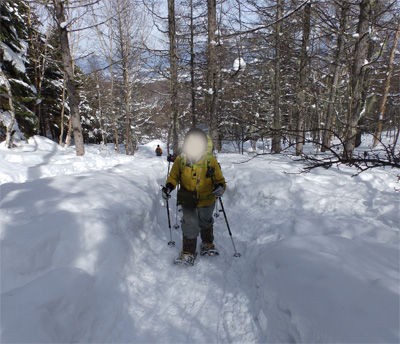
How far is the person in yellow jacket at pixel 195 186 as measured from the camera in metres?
4.37

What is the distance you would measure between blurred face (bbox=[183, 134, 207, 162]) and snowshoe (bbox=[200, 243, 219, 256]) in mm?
1468

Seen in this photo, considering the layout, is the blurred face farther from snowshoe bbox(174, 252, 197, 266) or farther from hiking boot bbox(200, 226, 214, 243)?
snowshoe bbox(174, 252, 197, 266)

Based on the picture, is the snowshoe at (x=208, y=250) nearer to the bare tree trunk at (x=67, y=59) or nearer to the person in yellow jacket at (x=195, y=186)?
the person in yellow jacket at (x=195, y=186)

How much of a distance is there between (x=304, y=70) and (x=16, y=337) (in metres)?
12.2

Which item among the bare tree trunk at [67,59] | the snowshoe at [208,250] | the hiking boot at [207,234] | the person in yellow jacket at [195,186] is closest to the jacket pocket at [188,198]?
the person in yellow jacket at [195,186]

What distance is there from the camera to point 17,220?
395 centimetres

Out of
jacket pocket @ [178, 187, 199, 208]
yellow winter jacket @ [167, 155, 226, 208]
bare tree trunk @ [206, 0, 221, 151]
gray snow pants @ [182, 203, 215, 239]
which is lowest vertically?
gray snow pants @ [182, 203, 215, 239]

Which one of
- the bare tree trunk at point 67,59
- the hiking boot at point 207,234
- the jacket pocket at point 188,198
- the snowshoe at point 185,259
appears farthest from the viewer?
the bare tree trunk at point 67,59

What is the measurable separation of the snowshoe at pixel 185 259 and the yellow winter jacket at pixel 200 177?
0.81m

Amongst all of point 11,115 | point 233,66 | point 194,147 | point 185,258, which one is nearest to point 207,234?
point 185,258

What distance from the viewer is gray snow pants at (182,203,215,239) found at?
4.43 m

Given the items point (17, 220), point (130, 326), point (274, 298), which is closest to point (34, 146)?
point (17, 220)

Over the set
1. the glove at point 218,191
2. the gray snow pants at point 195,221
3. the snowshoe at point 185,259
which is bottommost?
the snowshoe at point 185,259

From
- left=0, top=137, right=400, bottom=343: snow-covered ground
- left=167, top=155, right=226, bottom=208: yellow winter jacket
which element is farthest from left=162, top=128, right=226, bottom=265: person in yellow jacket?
left=0, top=137, right=400, bottom=343: snow-covered ground
